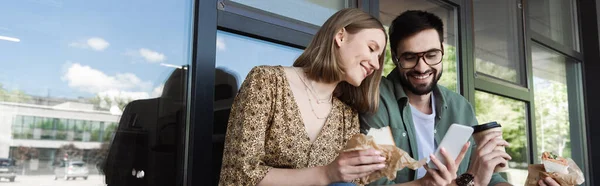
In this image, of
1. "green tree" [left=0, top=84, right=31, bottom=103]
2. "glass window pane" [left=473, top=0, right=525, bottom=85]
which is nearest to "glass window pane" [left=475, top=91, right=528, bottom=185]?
"glass window pane" [left=473, top=0, right=525, bottom=85]

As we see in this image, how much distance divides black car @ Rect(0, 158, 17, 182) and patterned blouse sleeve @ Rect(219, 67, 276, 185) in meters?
0.52

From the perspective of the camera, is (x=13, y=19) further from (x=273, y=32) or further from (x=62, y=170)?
(x=273, y=32)

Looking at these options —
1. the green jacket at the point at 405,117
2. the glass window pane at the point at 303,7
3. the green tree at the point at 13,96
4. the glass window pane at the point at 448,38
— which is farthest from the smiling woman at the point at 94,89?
the glass window pane at the point at 448,38

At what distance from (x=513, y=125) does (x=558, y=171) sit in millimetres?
1710

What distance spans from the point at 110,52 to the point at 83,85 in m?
0.12

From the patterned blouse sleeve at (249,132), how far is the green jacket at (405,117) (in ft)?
1.24

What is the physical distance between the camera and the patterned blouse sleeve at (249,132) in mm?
1217

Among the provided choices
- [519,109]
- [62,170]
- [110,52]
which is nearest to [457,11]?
[519,109]

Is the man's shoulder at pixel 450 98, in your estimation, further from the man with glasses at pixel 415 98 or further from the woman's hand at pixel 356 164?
the woman's hand at pixel 356 164

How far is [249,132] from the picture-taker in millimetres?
1239

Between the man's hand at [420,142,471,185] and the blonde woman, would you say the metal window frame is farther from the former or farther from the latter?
the man's hand at [420,142,471,185]

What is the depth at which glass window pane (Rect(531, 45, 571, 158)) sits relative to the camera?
3453 mm

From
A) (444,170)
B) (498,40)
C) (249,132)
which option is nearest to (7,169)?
(249,132)

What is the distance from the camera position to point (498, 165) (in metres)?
1.45
